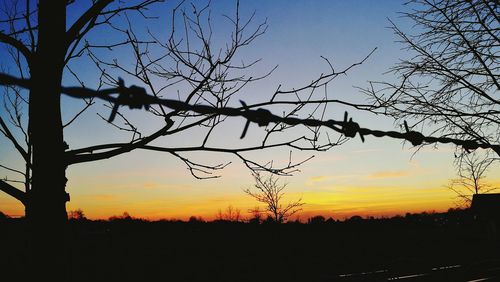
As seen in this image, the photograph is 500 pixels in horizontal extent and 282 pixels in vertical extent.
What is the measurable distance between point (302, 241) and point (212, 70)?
893 inches

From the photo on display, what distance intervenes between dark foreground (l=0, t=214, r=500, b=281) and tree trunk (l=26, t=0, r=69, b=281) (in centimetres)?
831

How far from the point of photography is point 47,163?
3.18 metres

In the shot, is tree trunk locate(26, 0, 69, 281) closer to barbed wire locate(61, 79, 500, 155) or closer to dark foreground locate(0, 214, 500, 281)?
barbed wire locate(61, 79, 500, 155)

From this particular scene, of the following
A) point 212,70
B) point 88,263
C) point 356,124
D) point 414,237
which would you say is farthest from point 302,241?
point 356,124

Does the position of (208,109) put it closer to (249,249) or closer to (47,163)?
(47,163)

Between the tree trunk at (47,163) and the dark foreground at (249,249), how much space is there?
831 centimetres

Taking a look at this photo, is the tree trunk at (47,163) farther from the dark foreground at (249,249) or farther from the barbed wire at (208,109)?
the dark foreground at (249,249)

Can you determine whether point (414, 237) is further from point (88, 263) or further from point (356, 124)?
point (356, 124)

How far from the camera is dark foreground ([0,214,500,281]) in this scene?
15.8 meters

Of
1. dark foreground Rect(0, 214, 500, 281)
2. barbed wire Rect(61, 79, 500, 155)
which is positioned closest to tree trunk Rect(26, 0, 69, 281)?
barbed wire Rect(61, 79, 500, 155)

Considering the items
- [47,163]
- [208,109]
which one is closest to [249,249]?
[47,163]

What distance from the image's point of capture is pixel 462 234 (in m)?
30.2

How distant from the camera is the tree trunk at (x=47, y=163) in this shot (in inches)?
119

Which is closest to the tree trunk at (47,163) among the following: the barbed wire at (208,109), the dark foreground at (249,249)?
the barbed wire at (208,109)
